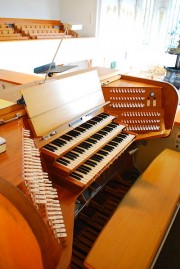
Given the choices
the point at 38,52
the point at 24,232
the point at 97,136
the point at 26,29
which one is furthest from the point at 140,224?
the point at 26,29

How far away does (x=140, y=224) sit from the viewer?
1.29 meters

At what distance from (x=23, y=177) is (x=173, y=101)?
5.24ft

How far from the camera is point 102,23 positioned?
657 centimetres

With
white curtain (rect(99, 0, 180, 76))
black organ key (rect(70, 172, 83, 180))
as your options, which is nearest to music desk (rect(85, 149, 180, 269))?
black organ key (rect(70, 172, 83, 180))

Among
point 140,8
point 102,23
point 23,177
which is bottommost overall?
point 23,177

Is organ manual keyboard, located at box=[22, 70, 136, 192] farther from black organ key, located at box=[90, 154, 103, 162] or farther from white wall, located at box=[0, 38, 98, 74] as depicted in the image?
white wall, located at box=[0, 38, 98, 74]

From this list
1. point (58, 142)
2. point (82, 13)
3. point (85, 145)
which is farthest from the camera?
point (82, 13)

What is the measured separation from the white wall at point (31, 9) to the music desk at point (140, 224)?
5.20 m

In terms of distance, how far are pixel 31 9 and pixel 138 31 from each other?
424 cm

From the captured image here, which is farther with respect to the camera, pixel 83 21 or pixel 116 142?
pixel 83 21

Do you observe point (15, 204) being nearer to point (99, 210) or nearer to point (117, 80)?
point (99, 210)

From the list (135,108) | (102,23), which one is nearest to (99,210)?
(135,108)

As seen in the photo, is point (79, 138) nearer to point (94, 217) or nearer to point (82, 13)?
point (94, 217)

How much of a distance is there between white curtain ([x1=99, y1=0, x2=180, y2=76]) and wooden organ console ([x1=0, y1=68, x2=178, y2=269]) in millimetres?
5394
